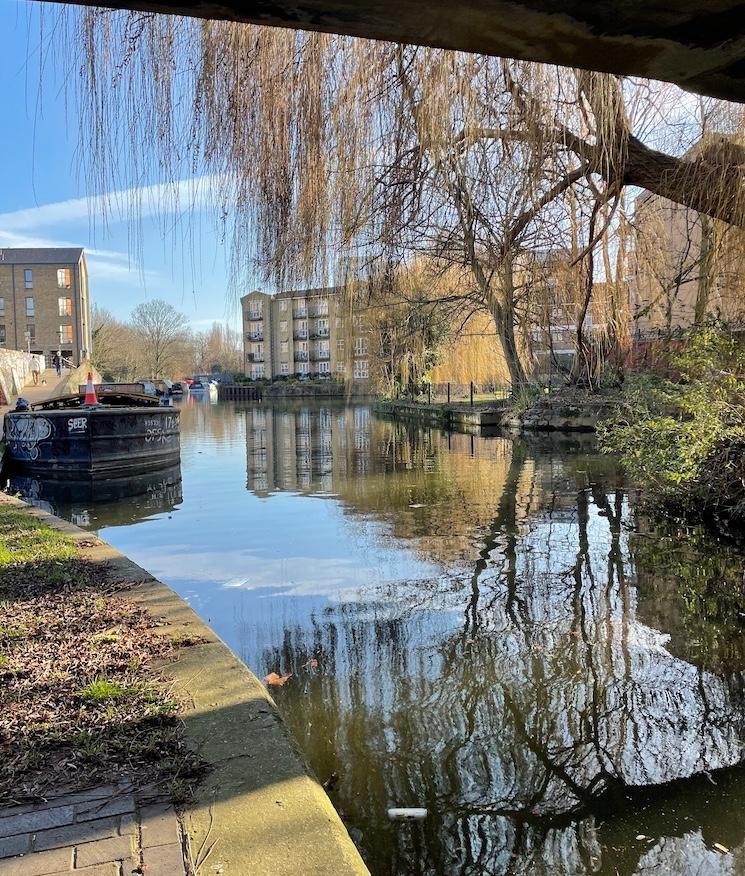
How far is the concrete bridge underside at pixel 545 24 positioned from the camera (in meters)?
1.40

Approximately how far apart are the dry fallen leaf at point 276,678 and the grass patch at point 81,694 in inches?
27.5

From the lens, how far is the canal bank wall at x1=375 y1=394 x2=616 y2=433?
19094mm

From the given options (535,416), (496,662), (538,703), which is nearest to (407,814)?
(538,703)

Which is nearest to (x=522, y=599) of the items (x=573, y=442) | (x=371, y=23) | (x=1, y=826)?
(x=1, y=826)

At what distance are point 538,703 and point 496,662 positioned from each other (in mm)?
561

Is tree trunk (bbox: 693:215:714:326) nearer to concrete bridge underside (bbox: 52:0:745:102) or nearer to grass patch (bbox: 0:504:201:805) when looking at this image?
concrete bridge underside (bbox: 52:0:745:102)

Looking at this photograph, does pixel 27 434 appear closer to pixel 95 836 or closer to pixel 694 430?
pixel 694 430

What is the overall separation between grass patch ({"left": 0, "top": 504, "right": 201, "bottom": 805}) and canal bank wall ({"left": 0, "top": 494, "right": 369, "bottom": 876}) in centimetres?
9

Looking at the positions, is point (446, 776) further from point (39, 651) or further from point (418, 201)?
point (418, 201)

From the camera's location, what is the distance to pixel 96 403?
1608 centimetres

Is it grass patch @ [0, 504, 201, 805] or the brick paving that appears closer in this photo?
the brick paving

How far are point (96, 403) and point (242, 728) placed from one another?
14.9 m

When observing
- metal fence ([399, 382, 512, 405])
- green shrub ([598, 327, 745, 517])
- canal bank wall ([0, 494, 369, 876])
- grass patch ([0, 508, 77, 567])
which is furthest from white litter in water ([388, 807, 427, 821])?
metal fence ([399, 382, 512, 405])

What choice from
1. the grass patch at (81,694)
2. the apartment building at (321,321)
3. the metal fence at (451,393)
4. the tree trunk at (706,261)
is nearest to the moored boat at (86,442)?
the apartment building at (321,321)
